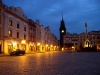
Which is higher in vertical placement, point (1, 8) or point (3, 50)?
point (1, 8)

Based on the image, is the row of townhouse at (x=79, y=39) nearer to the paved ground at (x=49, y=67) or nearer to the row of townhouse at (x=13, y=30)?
the row of townhouse at (x=13, y=30)

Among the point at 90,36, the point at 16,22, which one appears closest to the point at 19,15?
the point at 16,22

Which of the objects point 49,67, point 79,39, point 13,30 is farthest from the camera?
point 79,39

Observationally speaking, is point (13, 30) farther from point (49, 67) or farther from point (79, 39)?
point (79, 39)

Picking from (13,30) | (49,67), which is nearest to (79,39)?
(13,30)

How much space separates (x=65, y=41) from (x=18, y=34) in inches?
3988

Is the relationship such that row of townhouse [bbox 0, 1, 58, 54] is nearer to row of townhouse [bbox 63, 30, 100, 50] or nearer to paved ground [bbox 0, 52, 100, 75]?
paved ground [bbox 0, 52, 100, 75]

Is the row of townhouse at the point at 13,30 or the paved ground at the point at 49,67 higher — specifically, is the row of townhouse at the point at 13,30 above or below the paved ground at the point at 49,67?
above

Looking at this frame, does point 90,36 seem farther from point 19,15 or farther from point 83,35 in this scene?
point 19,15

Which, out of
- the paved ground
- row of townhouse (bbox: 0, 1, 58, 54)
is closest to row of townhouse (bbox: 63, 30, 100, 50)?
row of townhouse (bbox: 0, 1, 58, 54)

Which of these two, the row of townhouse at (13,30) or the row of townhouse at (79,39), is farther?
the row of townhouse at (79,39)

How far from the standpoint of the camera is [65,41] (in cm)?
15475

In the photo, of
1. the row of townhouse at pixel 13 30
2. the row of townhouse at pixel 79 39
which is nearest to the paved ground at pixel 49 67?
the row of townhouse at pixel 13 30

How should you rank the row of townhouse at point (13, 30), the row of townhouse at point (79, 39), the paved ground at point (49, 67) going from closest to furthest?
the paved ground at point (49, 67) < the row of townhouse at point (13, 30) < the row of townhouse at point (79, 39)
